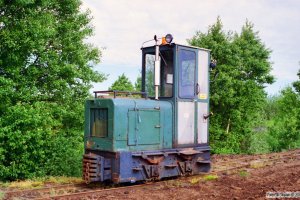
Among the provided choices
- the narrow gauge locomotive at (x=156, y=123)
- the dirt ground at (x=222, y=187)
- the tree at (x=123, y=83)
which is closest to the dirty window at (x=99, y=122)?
the narrow gauge locomotive at (x=156, y=123)

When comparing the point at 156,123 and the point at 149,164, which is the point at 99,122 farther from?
the point at 149,164

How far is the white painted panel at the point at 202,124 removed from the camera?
10.0 meters

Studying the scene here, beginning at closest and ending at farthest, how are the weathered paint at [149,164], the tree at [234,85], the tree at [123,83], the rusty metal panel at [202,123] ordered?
the weathered paint at [149,164], the rusty metal panel at [202,123], the tree at [234,85], the tree at [123,83]

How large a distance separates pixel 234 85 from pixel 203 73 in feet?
36.6

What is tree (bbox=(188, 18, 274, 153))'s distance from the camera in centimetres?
2023

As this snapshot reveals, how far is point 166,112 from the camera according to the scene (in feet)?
30.2

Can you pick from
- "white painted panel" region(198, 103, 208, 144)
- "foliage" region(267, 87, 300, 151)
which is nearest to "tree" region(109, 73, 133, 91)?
"foliage" region(267, 87, 300, 151)

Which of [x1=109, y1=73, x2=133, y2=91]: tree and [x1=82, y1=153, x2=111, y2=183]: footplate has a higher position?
[x1=109, y1=73, x2=133, y2=91]: tree

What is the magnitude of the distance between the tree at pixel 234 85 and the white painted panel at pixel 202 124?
376 inches

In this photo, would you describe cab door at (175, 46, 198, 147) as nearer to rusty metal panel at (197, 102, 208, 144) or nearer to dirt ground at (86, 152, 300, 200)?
rusty metal panel at (197, 102, 208, 144)

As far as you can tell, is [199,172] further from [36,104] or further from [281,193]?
[36,104]

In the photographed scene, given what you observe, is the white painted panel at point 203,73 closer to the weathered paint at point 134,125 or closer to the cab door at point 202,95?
the cab door at point 202,95

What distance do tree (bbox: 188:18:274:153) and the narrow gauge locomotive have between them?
393 inches

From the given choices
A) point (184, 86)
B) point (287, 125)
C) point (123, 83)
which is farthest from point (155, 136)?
point (123, 83)
